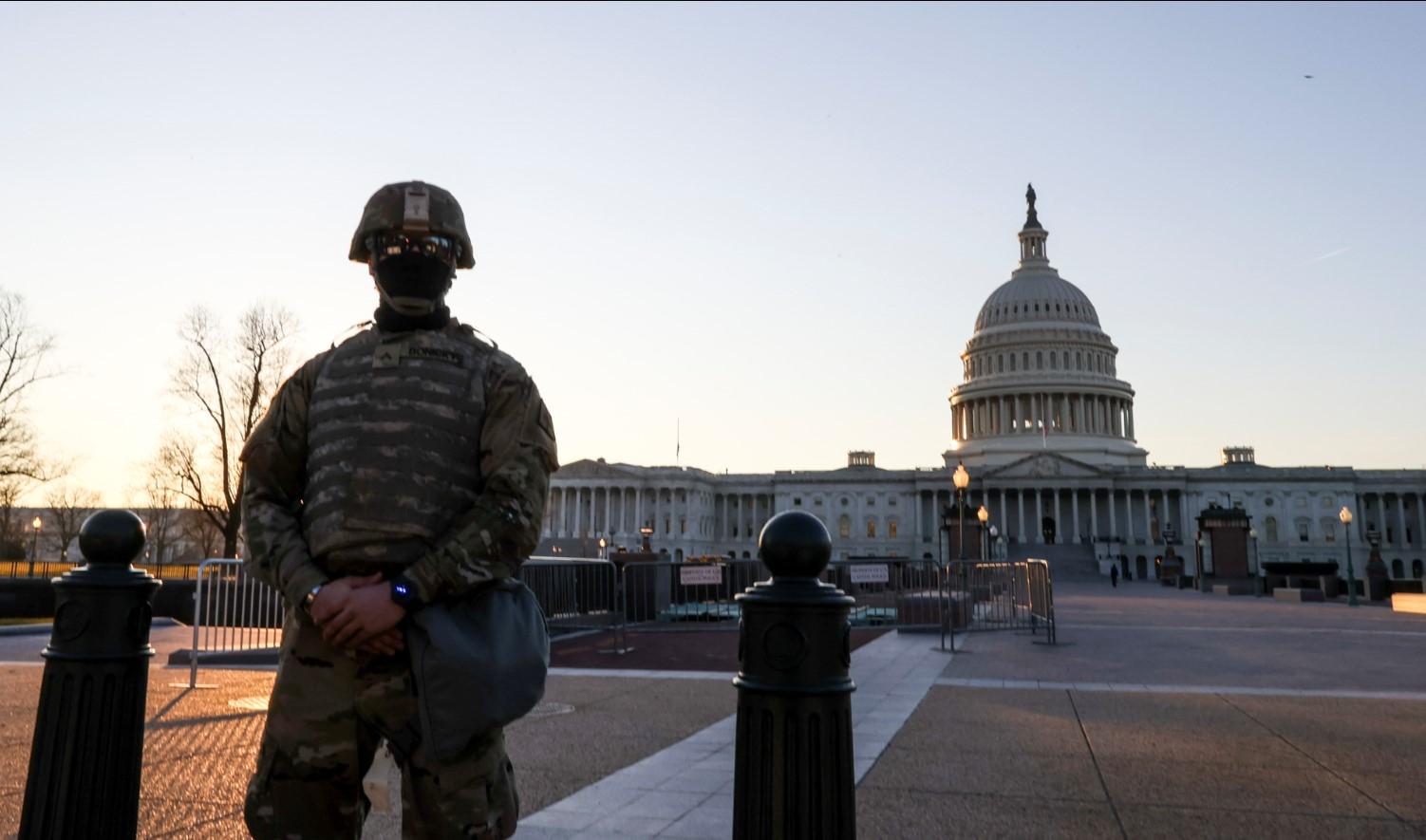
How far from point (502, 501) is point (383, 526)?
41 cm

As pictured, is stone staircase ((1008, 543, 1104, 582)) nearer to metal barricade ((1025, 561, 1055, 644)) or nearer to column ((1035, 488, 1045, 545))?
column ((1035, 488, 1045, 545))

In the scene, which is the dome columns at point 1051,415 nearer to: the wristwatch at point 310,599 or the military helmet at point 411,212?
the military helmet at point 411,212

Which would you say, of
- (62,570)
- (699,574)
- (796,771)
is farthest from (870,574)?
(62,570)

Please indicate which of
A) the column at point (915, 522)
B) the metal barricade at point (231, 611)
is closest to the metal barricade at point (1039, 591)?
the metal barricade at point (231, 611)

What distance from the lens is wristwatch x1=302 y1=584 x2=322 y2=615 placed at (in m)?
3.16

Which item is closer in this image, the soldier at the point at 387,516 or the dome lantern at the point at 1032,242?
the soldier at the point at 387,516

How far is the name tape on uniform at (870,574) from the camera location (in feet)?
61.9

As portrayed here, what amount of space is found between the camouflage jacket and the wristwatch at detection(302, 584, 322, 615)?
19mm

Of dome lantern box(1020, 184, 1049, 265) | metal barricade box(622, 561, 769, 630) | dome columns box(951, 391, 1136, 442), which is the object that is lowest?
metal barricade box(622, 561, 769, 630)

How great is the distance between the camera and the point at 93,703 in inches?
158

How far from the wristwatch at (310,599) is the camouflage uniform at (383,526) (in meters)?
0.03

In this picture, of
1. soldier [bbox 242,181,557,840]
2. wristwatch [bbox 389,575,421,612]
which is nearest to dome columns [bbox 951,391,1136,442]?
soldier [bbox 242,181,557,840]

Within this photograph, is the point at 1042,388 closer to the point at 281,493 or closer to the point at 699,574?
the point at 699,574

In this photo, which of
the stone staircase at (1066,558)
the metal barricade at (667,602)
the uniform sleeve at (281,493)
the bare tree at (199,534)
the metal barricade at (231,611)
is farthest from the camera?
the stone staircase at (1066,558)
